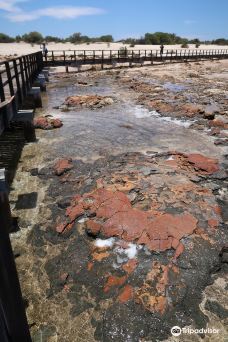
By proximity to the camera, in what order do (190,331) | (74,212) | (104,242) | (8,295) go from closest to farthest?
(8,295) → (190,331) → (104,242) → (74,212)

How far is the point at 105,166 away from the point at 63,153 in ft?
7.16

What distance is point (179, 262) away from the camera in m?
5.62

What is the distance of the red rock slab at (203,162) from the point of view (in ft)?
29.6

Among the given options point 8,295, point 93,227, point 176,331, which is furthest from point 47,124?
point 8,295

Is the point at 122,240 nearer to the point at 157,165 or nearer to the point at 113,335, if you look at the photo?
the point at 113,335

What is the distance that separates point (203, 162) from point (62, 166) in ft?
14.2

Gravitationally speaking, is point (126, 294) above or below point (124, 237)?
below

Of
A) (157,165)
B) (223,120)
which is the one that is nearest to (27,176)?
(157,165)

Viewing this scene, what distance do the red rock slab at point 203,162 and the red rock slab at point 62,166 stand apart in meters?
3.75

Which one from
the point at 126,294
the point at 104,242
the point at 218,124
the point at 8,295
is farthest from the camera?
the point at 218,124

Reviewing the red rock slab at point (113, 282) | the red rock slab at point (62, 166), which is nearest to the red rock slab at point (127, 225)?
the red rock slab at point (113, 282)

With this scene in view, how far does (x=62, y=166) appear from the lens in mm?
9539

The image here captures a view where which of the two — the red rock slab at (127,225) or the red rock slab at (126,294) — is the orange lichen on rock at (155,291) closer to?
the red rock slab at (126,294)

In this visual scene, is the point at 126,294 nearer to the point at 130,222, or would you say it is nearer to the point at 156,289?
the point at 156,289
